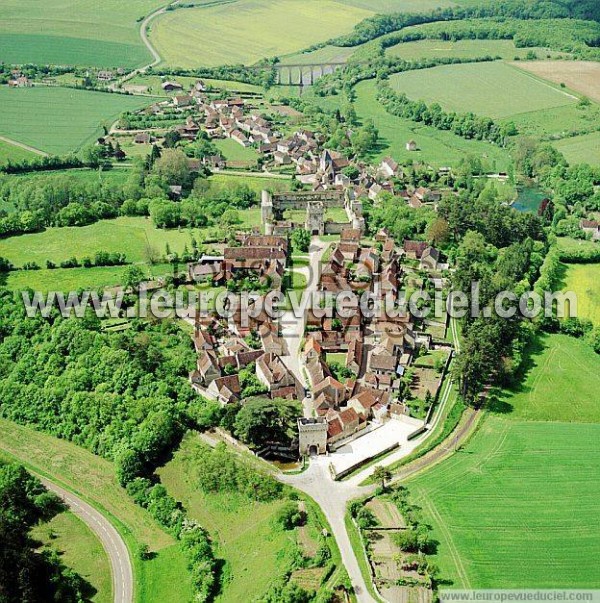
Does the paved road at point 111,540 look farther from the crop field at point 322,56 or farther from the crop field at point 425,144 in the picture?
the crop field at point 322,56

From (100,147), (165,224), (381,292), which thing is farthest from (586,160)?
(100,147)

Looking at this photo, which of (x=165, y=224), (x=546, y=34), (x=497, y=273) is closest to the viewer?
(x=497, y=273)

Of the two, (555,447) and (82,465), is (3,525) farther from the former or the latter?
(555,447)

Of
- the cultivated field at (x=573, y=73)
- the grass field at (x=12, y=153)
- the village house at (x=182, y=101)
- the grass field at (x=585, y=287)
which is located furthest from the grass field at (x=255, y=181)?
the cultivated field at (x=573, y=73)

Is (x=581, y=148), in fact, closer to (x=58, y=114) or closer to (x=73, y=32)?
(x=58, y=114)

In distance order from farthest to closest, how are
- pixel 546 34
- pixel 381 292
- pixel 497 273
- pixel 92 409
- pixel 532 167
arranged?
1. pixel 546 34
2. pixel 532 167
3. pixel 497 273
4. pixel 381 292
5. pixel 92 409

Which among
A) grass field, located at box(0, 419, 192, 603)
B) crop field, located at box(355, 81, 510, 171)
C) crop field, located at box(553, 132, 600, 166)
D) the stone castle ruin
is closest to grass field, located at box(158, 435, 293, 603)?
grass field, located at box(0, 419, 192, 603)
